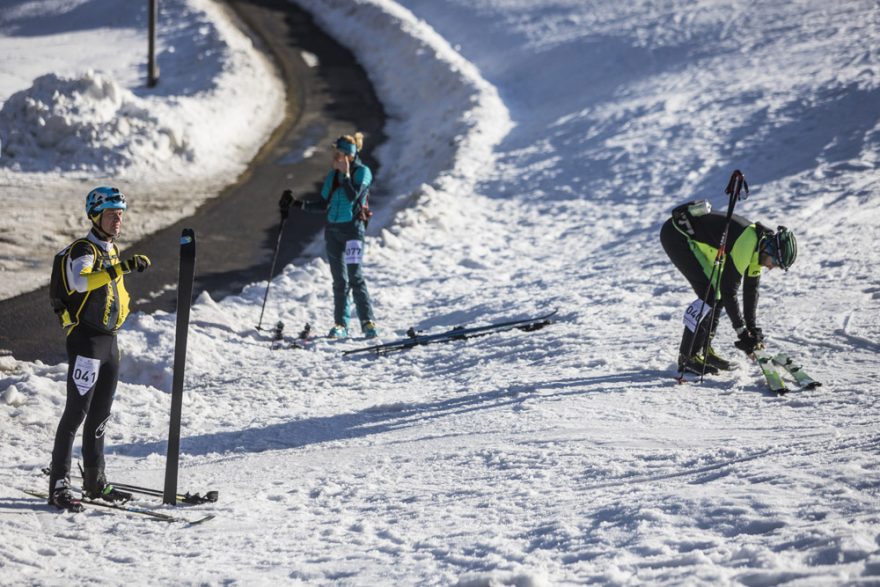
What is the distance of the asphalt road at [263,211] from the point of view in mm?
11766

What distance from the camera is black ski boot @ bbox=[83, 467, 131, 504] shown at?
262 inches

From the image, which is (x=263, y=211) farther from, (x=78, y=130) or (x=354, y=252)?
(x=354, y=252)

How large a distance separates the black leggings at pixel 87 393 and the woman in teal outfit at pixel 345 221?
15.3 ft

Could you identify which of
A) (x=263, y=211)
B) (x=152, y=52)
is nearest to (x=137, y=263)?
(x=263, y=211)

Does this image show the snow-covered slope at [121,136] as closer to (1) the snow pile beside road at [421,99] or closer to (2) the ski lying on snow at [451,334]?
(1) the snow pile beside road at [421,99]

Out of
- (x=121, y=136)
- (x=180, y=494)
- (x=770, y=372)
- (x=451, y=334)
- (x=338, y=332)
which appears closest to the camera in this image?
(x=180, y=494)

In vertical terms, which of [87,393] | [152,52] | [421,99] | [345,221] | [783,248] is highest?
[152,52]

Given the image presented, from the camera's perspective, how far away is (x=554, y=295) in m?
12.3

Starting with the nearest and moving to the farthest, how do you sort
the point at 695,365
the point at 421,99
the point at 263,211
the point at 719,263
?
1. the point at 719,263
2. the point at 695,365
3. the point at 263,211
4. the point at 421,99

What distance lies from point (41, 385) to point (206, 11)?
25695 millimetres

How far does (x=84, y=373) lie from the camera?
21.1 feet

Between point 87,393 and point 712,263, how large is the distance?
18.3 ft

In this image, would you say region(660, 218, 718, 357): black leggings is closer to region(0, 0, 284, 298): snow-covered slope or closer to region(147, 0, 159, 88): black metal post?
region(0, 0, 284, 298): snow-covered slope

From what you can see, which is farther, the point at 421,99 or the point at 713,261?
the point at 421,99
